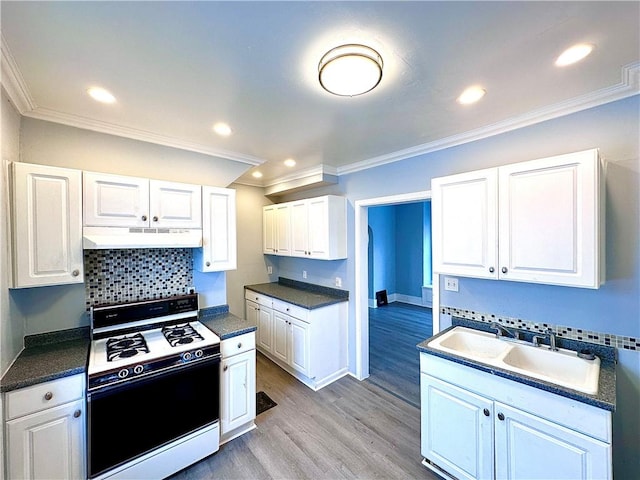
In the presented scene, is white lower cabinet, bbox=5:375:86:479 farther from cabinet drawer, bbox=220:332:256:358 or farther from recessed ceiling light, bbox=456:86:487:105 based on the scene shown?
recessed ceiling light, bbox=456:86:487:105

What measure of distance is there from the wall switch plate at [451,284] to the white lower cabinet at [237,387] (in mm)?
1826

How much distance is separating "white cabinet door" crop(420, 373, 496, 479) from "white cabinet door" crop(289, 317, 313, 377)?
1419mm

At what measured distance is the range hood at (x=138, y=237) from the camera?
194cm

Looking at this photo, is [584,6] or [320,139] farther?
[320,139]

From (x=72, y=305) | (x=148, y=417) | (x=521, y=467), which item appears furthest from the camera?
(x=72, y=305)

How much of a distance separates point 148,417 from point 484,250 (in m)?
2.61

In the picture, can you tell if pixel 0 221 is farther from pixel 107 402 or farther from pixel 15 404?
pixel 107 402

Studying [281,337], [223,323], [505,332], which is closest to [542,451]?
[505,332]

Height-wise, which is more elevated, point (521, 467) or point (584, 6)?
point (584, 6)

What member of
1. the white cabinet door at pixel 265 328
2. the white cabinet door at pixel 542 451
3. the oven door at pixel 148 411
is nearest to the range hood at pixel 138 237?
the oven door at pixel 148 411

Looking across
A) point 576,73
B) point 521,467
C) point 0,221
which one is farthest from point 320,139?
point 521,467

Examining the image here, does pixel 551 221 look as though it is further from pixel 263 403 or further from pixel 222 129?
pixel 263 403

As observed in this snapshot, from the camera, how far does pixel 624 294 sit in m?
1.68

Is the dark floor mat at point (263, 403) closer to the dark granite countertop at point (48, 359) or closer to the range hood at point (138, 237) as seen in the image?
the dark granite countertop at point (48, 359)
